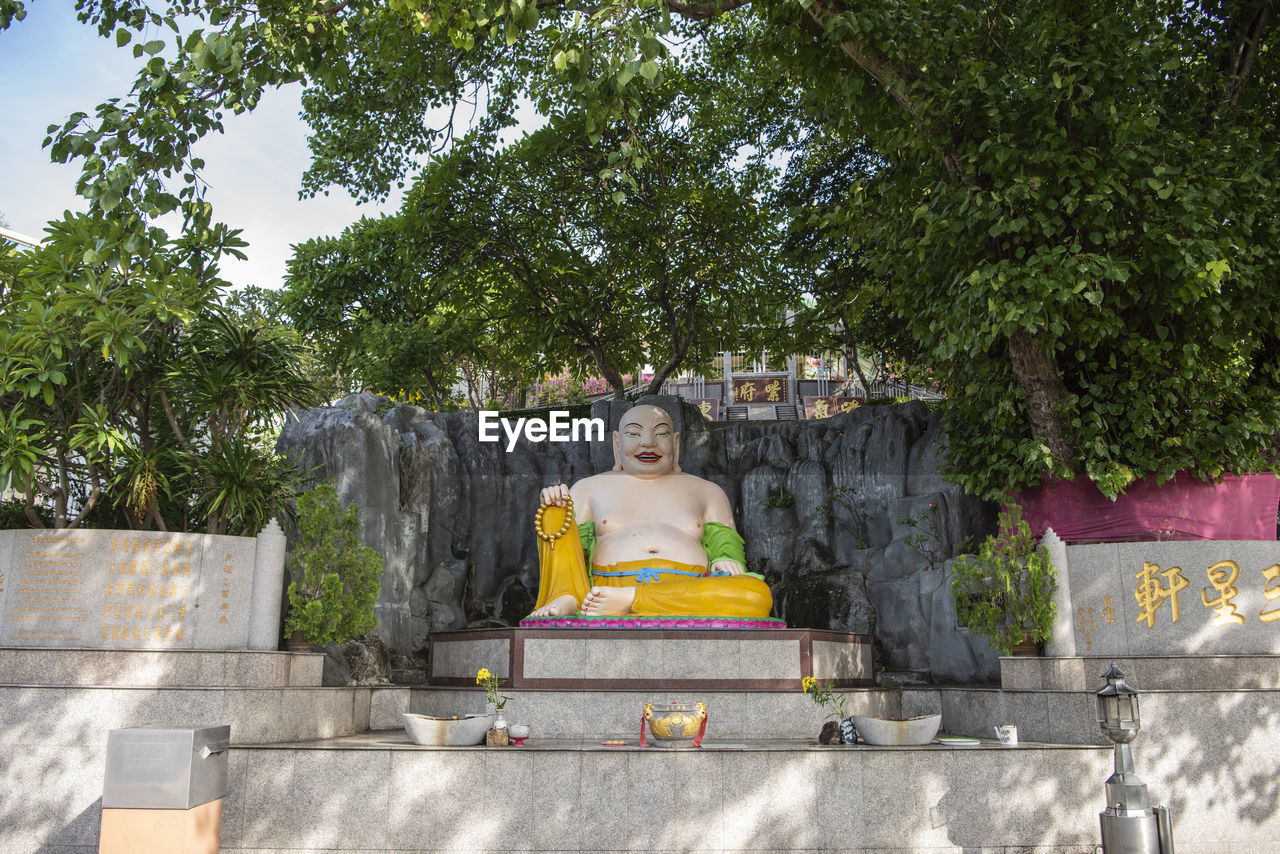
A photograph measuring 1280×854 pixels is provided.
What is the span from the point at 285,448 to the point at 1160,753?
8881mm

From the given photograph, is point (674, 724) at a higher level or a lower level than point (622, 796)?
higher

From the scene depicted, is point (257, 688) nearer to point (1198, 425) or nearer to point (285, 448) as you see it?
point (285, 448)

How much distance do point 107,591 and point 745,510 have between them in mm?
7392

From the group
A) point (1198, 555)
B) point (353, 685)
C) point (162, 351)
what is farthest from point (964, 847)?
point (162, 351)

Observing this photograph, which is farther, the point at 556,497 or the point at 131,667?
the point at 556,497

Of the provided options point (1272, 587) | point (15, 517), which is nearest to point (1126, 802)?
point (1272, 587)

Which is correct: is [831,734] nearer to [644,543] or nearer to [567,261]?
[644,543]

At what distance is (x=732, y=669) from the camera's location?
26.5 feet

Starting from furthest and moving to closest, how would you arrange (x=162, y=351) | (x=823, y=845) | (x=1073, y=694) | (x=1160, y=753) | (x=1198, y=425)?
(x=1198, y=425) < (x=162, y=351) < (x=1073, y=694) < (x=1160, y=753) < (x=823, y=845)

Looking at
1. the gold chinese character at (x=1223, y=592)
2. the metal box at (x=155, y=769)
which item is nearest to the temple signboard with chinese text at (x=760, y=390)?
the gold chinese character at (x=1223, y=592)

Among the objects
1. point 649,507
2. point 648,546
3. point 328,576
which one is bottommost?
point 328,576

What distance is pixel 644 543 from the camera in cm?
959

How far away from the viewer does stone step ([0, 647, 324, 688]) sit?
22.4 ft

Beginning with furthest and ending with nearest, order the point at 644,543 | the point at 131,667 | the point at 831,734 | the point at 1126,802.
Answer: the point at 644,543
the point at 131,667
the point at 831,734
the point at 1126,802
